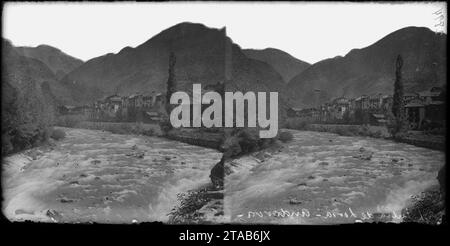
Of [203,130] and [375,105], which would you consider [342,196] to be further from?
[203,130]

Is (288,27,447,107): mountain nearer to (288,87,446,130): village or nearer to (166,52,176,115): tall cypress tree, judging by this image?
(288,87,446,130): village

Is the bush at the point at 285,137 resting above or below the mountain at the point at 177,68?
below

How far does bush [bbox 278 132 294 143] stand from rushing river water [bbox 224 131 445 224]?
52mm

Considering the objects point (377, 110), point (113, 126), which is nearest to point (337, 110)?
point (377, 110)

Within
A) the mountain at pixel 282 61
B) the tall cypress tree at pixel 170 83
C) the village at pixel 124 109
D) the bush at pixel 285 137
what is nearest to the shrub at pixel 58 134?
the village at pixel 124 109

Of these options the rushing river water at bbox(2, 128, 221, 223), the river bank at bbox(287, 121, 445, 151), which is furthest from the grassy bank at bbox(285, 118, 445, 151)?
the rushing river water at bbox(2, 128, 221, 223)

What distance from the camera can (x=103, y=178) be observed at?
156 inches

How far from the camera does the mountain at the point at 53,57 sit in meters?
4.07

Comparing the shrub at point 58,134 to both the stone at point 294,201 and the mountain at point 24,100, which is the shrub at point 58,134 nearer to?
the mountain at point 24,100

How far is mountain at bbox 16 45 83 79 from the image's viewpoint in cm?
407

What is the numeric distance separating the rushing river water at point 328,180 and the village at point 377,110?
192 millimetres

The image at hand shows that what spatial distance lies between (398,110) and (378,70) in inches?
17.3

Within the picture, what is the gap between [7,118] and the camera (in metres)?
4.05
